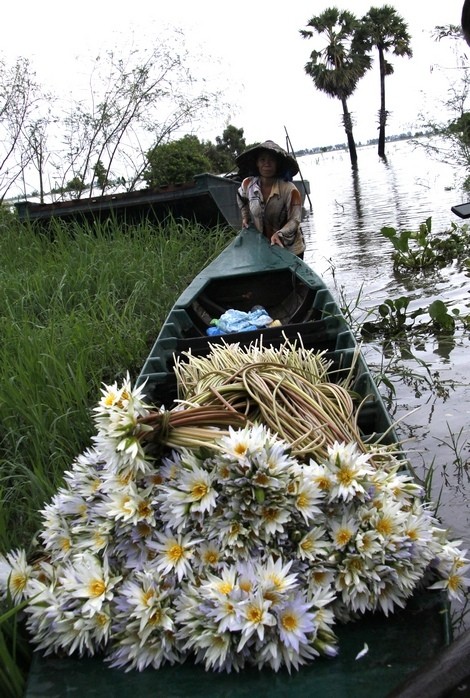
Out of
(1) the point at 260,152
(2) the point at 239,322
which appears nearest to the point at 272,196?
(1) the point at 260,152

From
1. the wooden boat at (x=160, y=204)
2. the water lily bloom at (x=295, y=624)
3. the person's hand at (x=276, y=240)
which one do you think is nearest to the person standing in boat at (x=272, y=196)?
the person's hand at (x=276, y=240)

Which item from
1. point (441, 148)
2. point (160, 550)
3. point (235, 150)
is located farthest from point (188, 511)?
point (235, 150)

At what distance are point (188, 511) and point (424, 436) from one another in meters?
2.62

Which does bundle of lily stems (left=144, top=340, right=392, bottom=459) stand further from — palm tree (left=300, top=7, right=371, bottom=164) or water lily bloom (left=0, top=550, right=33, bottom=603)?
palm tree (left=300, top=7, right=371, bottom=164)

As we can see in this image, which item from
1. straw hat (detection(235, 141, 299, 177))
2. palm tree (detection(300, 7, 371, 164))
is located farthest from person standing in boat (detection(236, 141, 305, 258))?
palm tree (detection(300, 7, 371, 164))

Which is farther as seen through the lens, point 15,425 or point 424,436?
point 424,436

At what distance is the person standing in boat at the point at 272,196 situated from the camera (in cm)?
628

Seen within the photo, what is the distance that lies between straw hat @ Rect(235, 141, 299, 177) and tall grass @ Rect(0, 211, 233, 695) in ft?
4.28

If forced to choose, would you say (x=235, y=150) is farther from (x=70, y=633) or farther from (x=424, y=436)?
(x=70, y=633)

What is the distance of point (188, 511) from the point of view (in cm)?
174

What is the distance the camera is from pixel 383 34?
118 feet

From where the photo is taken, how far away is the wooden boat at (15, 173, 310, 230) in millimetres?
10141

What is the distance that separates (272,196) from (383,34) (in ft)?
113

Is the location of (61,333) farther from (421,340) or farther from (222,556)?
(222,556)
